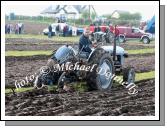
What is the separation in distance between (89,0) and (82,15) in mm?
338

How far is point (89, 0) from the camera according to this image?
10766 mm

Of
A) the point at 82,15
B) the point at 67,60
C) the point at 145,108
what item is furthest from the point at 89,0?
the point at 145,108

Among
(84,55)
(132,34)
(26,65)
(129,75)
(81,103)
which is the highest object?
(132,34)

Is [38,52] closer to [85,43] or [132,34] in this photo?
[85,43]

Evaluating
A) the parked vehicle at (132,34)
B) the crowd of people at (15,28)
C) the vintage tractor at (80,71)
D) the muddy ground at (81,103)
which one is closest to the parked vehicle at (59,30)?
the vintage tractor at (80,71)

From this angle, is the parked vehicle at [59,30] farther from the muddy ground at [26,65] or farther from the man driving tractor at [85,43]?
the muddy ground at [26,65]

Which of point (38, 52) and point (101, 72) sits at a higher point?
point (38, 52)

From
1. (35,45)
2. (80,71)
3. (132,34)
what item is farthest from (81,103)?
(132,34)

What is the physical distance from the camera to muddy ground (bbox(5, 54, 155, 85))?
1090 centimetres

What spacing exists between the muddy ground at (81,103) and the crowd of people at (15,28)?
101cm

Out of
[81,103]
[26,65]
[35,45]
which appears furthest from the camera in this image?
[35,45]

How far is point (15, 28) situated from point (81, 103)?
5.33ft

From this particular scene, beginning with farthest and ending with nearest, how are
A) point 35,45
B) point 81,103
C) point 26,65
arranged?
point 35,45
point 26,65
point 81,103

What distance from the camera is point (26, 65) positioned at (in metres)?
11.0
